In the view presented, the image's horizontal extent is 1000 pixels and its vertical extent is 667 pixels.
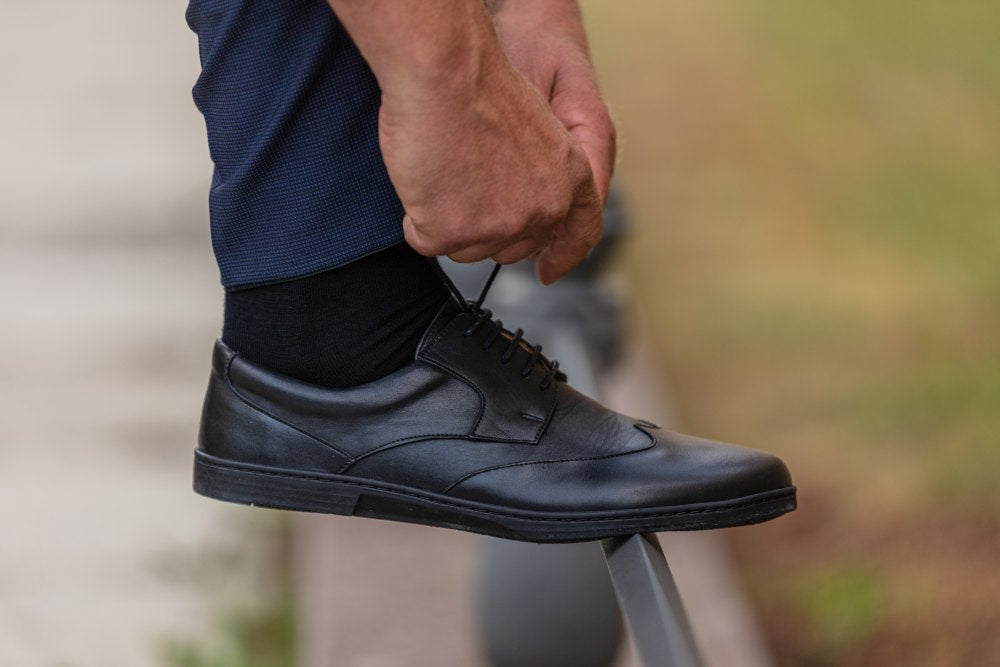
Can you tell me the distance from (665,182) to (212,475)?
121 inches

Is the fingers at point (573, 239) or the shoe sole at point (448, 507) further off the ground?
the fingers at point (573, 239)

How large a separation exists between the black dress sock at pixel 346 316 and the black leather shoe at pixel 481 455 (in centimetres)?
2

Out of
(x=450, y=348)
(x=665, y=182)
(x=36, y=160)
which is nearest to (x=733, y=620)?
(x=450, y=348)

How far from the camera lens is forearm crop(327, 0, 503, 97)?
77 centimetres

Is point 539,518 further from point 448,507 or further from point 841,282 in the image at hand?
point 841,282

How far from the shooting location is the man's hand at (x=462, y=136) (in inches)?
30.8

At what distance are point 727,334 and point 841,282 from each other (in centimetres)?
34

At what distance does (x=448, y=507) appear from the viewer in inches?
38.6

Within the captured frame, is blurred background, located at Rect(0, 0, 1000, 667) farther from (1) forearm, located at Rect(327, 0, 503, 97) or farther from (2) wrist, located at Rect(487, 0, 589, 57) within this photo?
(1) forearm, located at Rect(327, 0, 503, 97)

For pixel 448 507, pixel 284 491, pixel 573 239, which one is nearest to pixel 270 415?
pixel 284 491

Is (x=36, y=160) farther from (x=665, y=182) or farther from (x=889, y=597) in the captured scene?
(x=889, y=597)

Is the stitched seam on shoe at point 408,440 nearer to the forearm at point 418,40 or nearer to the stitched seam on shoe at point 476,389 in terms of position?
the stitched seam on shoe at point 476,389

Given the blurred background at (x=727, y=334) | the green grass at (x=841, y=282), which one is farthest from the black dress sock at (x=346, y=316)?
the green grass at (x=841, y=282)

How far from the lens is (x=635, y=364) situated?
2820 mm
